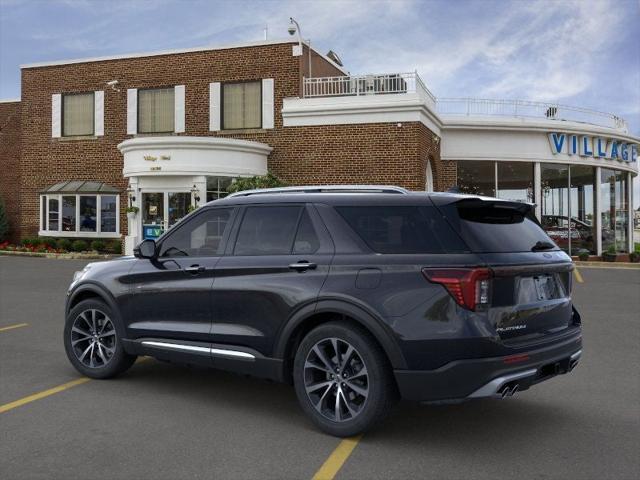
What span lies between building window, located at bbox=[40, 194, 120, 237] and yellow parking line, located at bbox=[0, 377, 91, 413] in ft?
64.7

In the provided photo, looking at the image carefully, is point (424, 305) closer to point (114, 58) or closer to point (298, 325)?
point (298, 325)

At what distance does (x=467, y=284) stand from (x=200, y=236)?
256 centimetres

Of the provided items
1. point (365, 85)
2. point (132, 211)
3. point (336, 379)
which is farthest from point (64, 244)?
point (336, 379)

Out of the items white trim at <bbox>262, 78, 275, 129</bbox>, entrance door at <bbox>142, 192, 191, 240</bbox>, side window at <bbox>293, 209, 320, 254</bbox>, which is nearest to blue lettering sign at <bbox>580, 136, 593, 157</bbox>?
white trim at <bbox>262, 78, 275, 129</bbox>

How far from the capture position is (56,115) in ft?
87.8

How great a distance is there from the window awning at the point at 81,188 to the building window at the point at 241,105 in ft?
17.7

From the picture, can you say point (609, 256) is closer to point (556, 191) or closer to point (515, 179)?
point (556, 191)

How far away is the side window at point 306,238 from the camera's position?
4832 millimetres

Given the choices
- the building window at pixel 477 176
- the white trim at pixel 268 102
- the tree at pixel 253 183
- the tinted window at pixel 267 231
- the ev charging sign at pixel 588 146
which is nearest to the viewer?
the tinted window at pixel 267 231

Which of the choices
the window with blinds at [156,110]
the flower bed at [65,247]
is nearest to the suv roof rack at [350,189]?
the flower bed at [65,247]

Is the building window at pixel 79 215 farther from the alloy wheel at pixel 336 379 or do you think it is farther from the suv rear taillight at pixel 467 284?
the suv rear taillight at pixel 467 284

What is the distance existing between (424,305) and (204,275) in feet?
6.69

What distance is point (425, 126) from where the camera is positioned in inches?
869

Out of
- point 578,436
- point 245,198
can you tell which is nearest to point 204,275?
point 245,198
